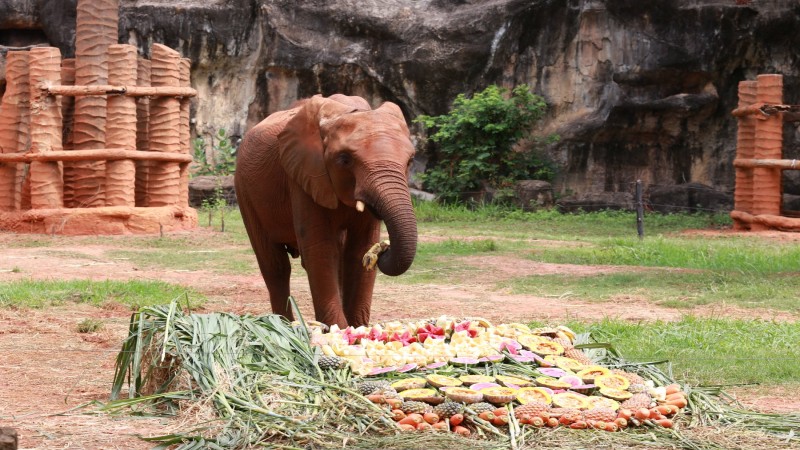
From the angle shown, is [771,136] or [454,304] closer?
[454,304]

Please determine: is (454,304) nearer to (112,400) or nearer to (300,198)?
(300,198)

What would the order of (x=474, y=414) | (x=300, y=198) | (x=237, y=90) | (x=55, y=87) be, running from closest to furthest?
1. (x=474, y=414)
2. (x=300, y=198)
3. (x=55, y=87)
4. (x=237, y=90)

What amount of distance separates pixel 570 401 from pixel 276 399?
1317 mm

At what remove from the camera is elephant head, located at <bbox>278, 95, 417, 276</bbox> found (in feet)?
22.3

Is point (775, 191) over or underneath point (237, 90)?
underneath

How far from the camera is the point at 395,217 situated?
6.78m

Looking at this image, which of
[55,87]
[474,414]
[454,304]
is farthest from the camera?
[55,87]

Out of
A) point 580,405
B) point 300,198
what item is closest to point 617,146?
point 300,198

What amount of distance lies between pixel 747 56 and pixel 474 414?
1979cm

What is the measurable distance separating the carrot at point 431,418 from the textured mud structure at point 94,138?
1227 cm

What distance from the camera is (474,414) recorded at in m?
5.07

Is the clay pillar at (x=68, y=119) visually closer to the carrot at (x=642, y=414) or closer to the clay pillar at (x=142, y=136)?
the clay pillar at (x=142, y=136)

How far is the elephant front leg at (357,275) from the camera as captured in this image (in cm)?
793

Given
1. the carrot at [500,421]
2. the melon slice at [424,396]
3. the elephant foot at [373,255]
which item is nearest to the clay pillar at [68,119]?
the elephant foot at [373,255]
